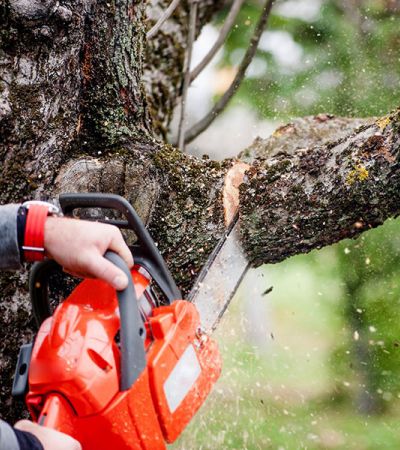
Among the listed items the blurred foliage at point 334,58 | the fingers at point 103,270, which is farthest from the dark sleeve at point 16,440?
the blurred foliage at point 334,58

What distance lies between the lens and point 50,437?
3.64 feet

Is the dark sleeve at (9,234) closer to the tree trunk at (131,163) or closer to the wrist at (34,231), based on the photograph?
the wrist at (34,231)

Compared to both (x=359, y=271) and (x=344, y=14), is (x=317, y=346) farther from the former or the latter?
(x=344, y=14)

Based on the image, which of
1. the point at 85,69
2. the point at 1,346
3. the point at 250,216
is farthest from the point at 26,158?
the point at 250,216

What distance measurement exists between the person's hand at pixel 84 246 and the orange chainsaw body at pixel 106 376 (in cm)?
8

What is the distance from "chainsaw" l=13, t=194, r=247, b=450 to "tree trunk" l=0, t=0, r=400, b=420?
32cm

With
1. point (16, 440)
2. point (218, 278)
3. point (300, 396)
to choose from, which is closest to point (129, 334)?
point (16, 440)

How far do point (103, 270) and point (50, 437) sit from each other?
12.5 inches

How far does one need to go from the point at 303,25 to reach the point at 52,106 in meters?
3.07

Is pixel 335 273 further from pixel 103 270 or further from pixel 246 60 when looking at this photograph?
pixel 103 270

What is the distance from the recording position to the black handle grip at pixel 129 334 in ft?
3.85

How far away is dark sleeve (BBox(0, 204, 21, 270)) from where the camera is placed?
1229 millimetres

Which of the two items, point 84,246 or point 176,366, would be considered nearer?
point 84,246

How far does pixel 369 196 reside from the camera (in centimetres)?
153
